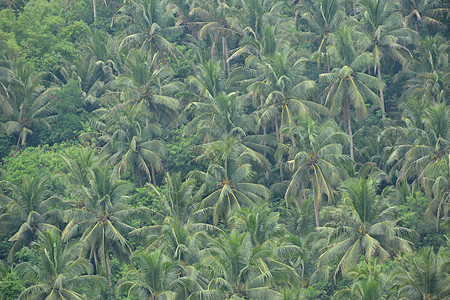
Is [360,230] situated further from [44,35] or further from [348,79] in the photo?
[44,35]

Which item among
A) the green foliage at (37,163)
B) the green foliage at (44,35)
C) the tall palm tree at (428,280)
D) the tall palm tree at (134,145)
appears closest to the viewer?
the tall palm tree at (428,280)

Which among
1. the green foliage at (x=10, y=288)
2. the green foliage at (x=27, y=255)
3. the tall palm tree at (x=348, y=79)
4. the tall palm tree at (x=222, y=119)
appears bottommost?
the green foliage at (x=27, y=255)

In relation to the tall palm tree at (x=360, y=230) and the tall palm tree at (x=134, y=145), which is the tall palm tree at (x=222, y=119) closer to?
the tall palm tree at (x=134, y=145)

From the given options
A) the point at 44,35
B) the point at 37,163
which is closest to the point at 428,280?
the point at 37,163

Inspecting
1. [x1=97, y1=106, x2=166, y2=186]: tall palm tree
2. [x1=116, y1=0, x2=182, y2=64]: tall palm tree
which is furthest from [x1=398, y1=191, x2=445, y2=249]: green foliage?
[x1=116, y1=0, x2=182, y2=64]: tall palm tree

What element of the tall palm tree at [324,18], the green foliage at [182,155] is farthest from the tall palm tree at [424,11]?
the green foliage at [182,155]

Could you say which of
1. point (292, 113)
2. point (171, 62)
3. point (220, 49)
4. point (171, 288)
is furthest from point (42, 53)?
point (171, 288)

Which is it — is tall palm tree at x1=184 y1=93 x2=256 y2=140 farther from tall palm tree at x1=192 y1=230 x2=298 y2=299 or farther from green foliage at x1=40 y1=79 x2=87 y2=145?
Result: tall palm tree at x1=192 y1=230 x2=298 y2=299
